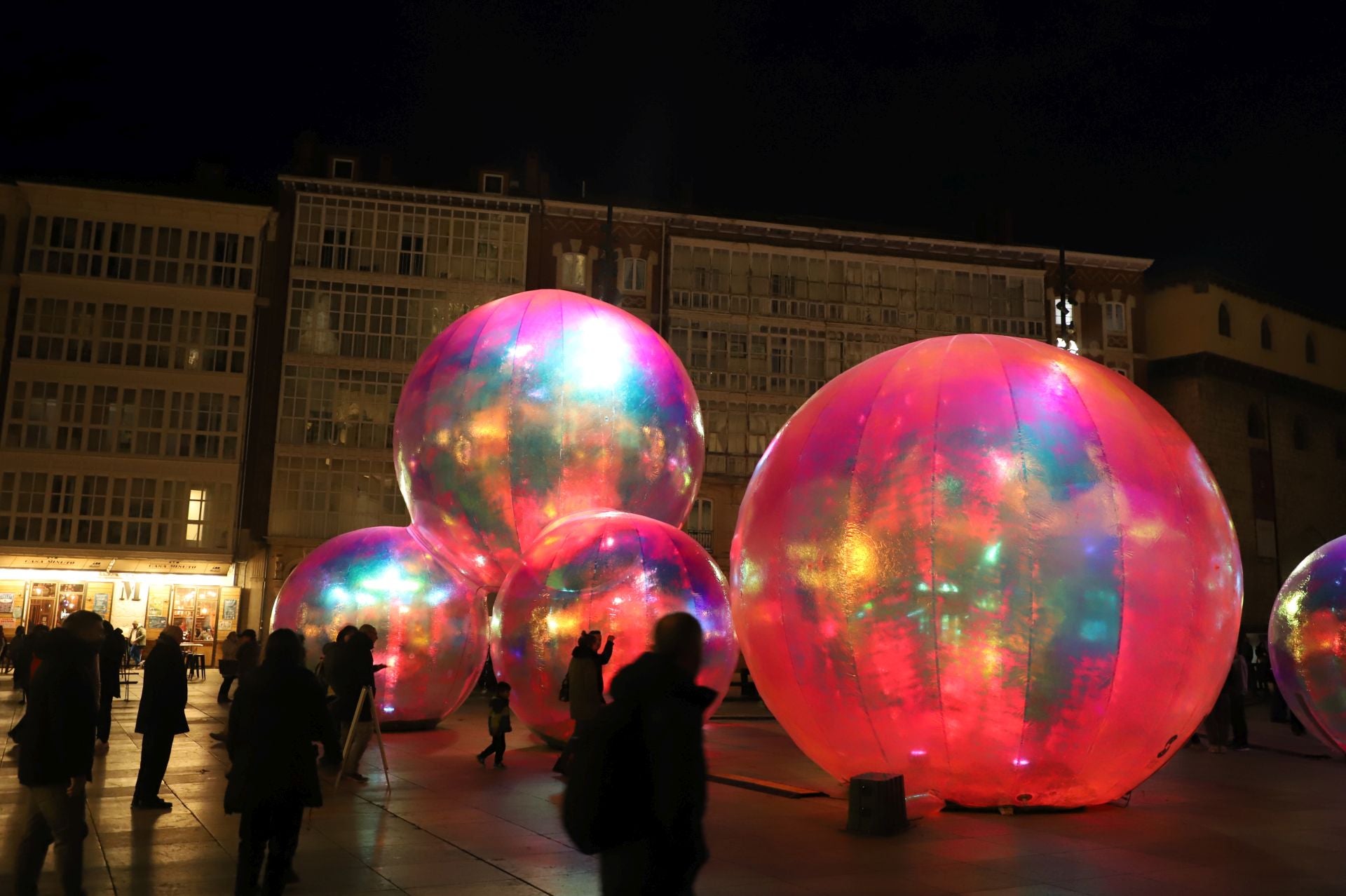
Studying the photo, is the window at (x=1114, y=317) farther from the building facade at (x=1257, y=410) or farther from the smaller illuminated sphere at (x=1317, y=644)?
the smaller illuminated sphere at (x=1317, y=644)

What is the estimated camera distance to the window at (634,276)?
4438 centimetres

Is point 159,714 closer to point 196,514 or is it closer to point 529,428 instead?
point 529,428

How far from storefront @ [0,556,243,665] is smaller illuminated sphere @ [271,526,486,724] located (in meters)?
24.3

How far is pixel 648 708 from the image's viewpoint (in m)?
3.96

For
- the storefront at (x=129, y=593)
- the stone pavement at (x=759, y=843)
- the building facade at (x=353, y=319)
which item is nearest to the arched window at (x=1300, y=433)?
the building facade at (x=353, y=319)

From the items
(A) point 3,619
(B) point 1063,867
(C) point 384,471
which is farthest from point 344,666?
(A) point 3,619

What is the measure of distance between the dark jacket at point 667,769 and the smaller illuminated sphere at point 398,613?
11.8 m

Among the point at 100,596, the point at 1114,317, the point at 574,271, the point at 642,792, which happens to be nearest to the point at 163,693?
the point at 642,792

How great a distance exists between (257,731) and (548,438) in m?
8.22

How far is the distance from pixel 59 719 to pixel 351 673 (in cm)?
598

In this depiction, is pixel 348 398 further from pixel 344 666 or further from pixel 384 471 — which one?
pixel 344 666

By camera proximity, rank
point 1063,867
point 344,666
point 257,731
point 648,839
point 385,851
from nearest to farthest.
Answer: point 648,839
point 257,731
point 1063,867
point 385,851
point 344,666

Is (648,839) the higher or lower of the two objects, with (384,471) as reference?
lower

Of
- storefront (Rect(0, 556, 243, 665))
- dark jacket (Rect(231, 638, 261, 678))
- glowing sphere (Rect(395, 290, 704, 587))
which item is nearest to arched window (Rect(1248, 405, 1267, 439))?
storefront (Rect(0, 556, 243, 665))
